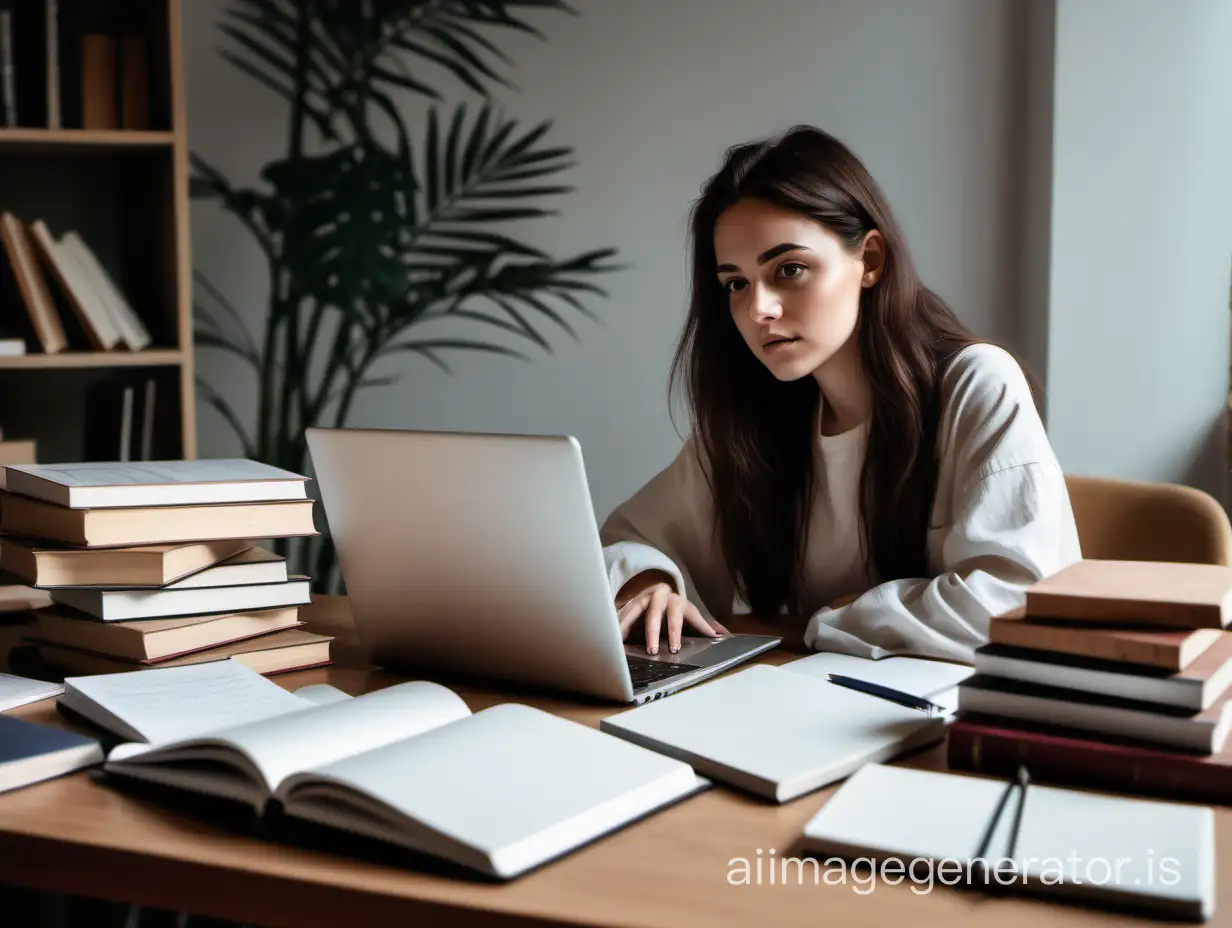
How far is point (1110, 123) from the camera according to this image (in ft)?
8.32

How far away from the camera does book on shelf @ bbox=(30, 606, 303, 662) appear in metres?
1.22

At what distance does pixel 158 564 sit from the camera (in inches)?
48.0

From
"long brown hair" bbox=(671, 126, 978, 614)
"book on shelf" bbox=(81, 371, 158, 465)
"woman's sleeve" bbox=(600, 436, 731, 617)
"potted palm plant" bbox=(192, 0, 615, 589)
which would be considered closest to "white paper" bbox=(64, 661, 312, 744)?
"woman's sleeve" bbox=(600, 436, 731, 617)

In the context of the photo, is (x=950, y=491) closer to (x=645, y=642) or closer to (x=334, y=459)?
(x=645, y=642)

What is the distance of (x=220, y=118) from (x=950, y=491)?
2327mm

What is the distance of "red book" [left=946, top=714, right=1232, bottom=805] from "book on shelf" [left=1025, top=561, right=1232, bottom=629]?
8 centimetres

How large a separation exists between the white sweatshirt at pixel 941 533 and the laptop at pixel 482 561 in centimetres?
21

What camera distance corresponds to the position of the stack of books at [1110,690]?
85 centimetres

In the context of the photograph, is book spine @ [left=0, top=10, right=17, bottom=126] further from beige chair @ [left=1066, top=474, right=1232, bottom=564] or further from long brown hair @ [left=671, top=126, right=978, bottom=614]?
beige chair @ [left=1066, top=474, right=1232, bottom=564]

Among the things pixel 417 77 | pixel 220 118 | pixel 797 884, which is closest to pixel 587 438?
pixel 417 77

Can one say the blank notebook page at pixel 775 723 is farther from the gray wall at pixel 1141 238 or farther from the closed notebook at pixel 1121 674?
the gray wall at pixel 1141 238

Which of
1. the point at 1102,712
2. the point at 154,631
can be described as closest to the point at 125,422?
the point at 154,631

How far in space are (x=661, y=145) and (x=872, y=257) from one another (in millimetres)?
1402

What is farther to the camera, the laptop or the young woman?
the young woman
